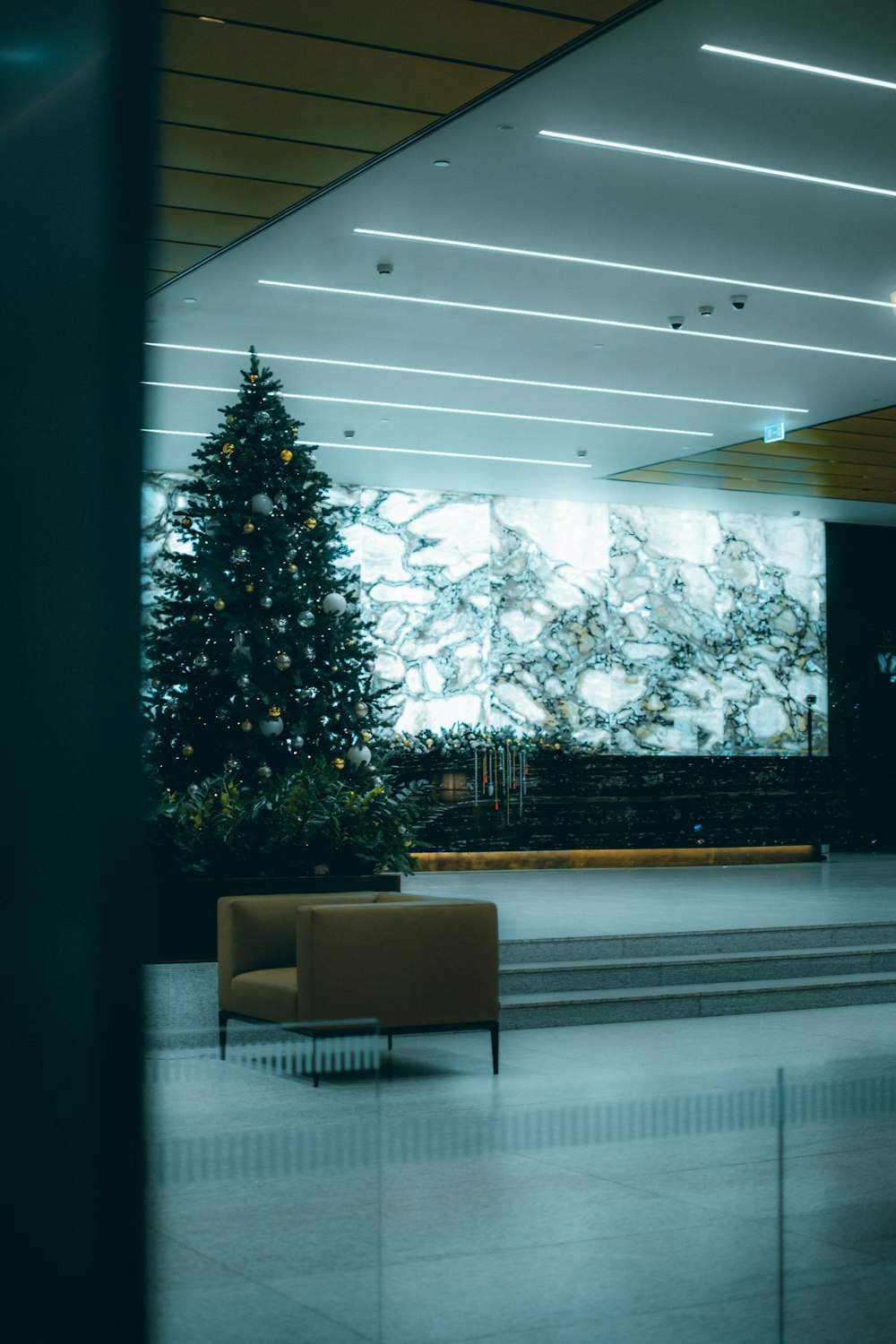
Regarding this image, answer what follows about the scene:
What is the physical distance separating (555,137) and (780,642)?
38.3 ft

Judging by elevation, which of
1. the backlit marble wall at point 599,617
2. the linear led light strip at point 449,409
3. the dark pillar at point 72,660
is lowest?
the dark pillar at point 72,660

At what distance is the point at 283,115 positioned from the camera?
7.04m

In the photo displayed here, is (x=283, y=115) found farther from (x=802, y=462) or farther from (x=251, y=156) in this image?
(x=802, y=462)

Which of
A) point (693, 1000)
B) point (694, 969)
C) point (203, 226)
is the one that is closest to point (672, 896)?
point (694, 969)

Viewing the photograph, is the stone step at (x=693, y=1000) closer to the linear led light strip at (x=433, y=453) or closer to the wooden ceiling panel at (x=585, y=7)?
the wooden ceiling panel at (x=585, y=7)

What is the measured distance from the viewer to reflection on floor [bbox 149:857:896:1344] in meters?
1.89

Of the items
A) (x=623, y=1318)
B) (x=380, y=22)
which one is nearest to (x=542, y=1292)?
(x=623, y=1318)

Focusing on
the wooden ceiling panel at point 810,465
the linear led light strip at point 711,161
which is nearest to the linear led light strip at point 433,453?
the wooden ceiling panel at point 810,465

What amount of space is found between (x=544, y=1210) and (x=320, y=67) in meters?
5.65

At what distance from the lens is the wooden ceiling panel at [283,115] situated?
22.1 ft

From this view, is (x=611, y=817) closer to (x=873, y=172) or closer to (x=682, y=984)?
(x=682, y=984)

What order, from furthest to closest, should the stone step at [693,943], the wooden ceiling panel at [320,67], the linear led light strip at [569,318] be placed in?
the linear led light strip at [569,318] < the stone step at [693,943] < the wooden ceiling panel at [320,67]

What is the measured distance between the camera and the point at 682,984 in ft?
27.3

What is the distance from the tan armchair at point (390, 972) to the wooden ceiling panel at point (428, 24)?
145 inches
